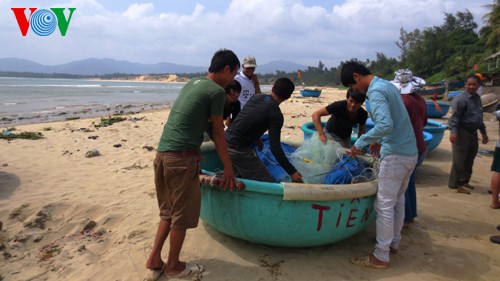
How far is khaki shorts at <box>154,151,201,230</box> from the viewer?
2.92 meters

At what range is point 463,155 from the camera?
5.70m

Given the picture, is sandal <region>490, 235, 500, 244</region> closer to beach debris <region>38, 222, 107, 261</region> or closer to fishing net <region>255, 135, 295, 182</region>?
fishing net <region>255, 135, 295, 182</region>

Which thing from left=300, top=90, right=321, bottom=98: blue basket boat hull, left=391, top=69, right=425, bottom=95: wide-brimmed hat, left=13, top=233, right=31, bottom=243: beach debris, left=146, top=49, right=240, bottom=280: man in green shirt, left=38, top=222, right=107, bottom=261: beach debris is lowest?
left=300, top=90, right=321, bottom=98: blue basket boat hull

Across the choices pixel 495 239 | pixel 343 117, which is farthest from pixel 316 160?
pixel 495 239

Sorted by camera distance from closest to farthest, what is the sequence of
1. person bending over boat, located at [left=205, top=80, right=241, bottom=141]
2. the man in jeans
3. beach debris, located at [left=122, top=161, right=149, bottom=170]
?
the man in jeans → person bending over boat, located at [left=205, top=80, right=241, bottom=141] → beach debris, located at [left=122, top=161, right=149, bottom=170]

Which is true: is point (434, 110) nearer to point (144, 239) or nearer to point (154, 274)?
point (144, 239)

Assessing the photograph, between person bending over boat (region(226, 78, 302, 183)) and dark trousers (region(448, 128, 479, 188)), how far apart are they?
11.5 ft

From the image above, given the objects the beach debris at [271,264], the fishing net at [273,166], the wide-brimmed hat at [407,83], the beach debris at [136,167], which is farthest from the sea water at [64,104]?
the wide-brimmed hat at [407,83]

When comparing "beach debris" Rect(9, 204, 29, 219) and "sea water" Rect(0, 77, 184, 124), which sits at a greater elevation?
"beach debris" Rect(9, 204, 29, 219)

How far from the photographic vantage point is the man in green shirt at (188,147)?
114 inches

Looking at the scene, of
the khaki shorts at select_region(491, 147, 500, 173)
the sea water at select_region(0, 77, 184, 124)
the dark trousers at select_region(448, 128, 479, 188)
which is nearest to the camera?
the khaki shorts at select_region(491, 147, 500, 173)

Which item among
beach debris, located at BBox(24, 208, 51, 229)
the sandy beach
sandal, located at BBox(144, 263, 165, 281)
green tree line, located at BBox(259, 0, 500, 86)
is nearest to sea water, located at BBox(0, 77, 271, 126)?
the sandy beach

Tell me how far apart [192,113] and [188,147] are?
0.28 m

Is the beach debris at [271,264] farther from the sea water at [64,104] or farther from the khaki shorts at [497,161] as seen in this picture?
the sea water at [64,104]
